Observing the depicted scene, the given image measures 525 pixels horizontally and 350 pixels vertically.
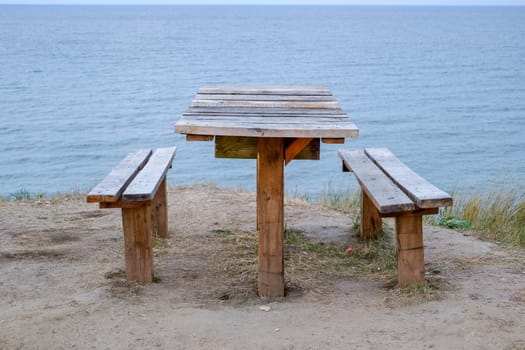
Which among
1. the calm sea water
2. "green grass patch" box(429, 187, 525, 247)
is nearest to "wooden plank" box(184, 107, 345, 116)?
"green grass patch" box(429, 187, 525, 247)

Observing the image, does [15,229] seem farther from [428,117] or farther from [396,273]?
[428,117]

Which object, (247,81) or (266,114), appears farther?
A: (247,81)

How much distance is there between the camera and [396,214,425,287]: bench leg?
459 cm

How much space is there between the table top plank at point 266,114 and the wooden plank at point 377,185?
51 centimetres

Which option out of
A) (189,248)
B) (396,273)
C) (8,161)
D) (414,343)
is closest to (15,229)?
(189,248)

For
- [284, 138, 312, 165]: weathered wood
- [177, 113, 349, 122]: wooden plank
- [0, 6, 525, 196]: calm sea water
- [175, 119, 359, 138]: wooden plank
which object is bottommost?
[0, 6, 525, 196]: calm sea water

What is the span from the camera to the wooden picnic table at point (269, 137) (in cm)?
416

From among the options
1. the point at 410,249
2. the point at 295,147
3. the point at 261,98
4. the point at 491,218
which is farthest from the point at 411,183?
the point at 491,218

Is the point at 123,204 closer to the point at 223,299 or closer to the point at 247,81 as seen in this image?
the point at 223,299

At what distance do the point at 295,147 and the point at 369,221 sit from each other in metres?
1.79

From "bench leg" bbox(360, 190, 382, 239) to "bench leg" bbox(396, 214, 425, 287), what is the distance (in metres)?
1.43

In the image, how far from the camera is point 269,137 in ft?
14.4

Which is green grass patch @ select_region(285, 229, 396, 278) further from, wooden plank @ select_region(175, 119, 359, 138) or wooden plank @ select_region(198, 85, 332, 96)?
wooden plank @ select_region(175, 119, 359, 138)

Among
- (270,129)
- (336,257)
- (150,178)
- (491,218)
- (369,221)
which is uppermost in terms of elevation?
(270,129)
